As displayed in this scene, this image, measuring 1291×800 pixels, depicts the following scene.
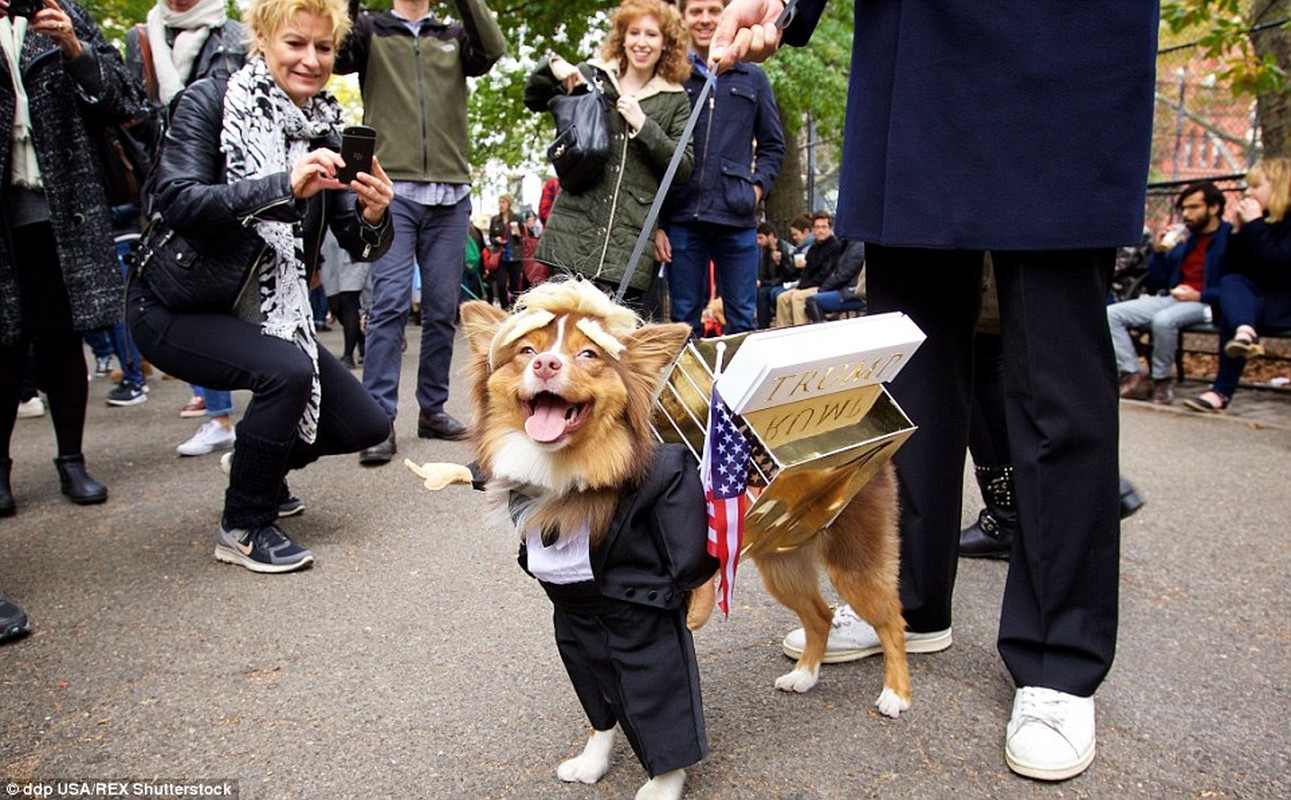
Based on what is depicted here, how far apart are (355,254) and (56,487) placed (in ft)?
8.04

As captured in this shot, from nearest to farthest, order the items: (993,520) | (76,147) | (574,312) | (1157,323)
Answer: (574,312)
(993,520)
(76,147)
(1157,323)

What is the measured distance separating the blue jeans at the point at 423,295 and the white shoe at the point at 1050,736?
4103 mm

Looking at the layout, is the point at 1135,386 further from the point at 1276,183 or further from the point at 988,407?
the point at 988,407

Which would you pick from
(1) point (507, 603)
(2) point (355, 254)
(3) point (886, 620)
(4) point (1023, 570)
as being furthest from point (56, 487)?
(4) point (1023, 570)

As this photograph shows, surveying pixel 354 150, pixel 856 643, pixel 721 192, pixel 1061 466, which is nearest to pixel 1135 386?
pixel 721 192

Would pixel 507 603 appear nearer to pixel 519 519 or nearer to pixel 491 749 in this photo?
pixel 491 749

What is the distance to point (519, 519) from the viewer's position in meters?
2.12

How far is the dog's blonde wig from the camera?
2016 mm

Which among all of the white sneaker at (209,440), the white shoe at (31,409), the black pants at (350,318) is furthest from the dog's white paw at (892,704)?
the black pants at (350,318)

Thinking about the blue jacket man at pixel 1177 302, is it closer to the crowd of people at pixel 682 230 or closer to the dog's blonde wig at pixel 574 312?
the crowd of people at pixel 682 230

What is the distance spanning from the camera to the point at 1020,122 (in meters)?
2.27

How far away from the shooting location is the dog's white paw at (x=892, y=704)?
2566mm

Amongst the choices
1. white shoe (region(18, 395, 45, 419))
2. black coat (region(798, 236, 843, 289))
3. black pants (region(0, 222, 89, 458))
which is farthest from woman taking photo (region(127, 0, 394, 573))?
black coat (region(798, 236, 843, 289))

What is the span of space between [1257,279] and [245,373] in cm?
740
